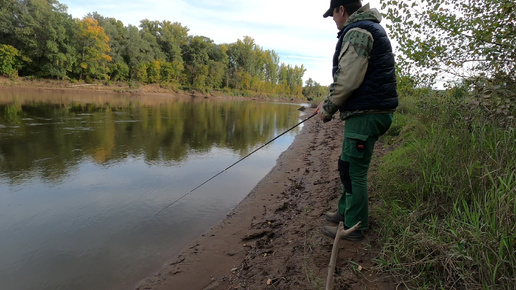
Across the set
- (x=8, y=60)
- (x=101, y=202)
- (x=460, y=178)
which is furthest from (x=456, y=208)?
(x=8, y=60)

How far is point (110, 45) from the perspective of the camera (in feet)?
136

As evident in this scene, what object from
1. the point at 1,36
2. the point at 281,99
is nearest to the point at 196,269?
the point at 1,36

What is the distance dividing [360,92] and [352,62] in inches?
10.8

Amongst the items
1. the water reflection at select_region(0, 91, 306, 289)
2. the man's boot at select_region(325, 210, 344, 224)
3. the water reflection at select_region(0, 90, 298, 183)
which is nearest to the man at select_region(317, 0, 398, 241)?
the man's boot at select_region(325, 210, 344, 224)

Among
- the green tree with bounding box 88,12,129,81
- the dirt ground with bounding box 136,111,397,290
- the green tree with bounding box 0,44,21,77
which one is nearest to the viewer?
the dirt ground with bounding box 136,111,397,290

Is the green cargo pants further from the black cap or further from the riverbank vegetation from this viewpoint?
the black cap

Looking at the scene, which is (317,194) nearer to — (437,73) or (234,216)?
(234,216)

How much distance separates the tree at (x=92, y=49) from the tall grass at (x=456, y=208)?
4209 cm

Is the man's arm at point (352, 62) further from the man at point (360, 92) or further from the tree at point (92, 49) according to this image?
the tree at point (92, 49)

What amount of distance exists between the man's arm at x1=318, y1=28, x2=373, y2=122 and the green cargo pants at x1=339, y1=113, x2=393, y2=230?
0.90 ft

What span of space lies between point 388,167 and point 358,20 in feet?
6.95

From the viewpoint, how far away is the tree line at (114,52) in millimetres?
32156

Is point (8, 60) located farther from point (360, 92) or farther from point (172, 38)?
point (360, 92)

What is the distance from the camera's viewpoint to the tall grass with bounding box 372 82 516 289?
60.8 inches
